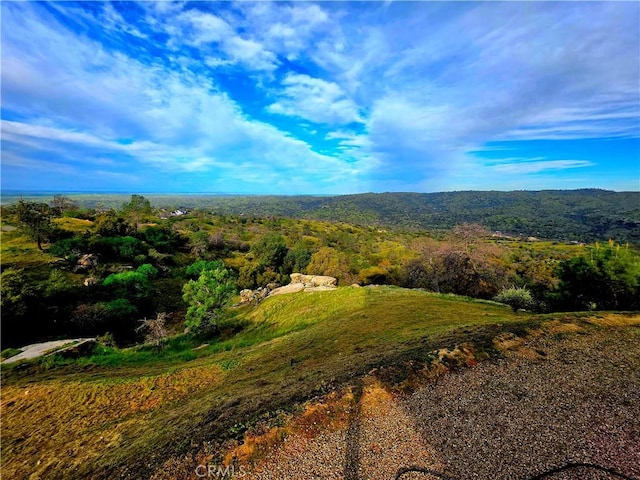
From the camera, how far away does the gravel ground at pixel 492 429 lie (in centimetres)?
684

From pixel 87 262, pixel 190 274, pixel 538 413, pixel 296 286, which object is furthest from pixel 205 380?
pixel 190 274

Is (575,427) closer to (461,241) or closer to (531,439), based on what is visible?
(531,439)

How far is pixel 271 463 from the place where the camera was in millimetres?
7457

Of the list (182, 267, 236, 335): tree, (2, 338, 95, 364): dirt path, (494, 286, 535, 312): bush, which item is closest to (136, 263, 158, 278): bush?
(182, 267, 236, 335): tree

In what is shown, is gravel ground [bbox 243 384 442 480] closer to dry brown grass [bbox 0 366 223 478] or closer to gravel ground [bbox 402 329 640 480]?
gravel ground [bbox 402 329 640 480]

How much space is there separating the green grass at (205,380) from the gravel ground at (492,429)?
1.87m

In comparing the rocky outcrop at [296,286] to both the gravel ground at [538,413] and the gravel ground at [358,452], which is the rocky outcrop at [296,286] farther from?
the gravel ground at [358,452]

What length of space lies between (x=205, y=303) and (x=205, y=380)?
13.3m

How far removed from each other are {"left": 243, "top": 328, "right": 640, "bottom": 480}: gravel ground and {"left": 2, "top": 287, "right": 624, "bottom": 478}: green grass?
1.87m

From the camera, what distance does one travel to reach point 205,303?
2794 centimetres

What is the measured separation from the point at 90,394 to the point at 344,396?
42.8ft

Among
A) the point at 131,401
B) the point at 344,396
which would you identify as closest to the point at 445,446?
the point at 344,396

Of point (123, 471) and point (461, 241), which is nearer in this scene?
point (123, 471)

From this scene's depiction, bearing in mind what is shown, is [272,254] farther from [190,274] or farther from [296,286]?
[296,286]
